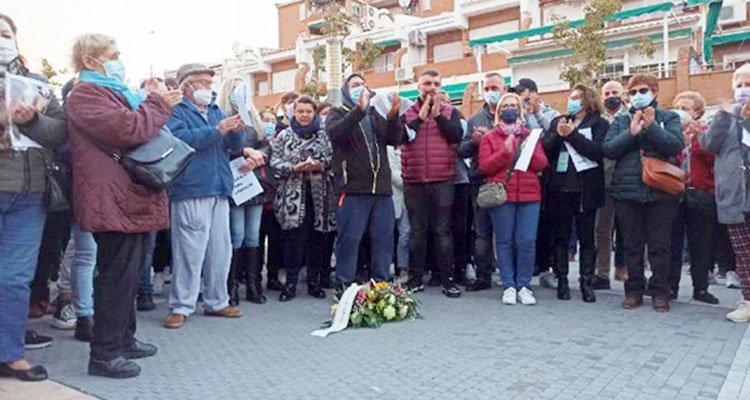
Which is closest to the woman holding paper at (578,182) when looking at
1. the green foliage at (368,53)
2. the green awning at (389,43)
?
the green foliage at (368,53)

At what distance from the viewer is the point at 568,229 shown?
6.30 m

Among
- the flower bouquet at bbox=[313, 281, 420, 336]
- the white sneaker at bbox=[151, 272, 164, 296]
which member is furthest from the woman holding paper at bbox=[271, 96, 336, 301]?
the white sneaker at bbox=[151, 272, 164, 296]

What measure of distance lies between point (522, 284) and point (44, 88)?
4.36m

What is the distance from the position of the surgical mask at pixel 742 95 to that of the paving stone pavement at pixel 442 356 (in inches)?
71.8

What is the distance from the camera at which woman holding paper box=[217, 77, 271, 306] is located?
583 cm

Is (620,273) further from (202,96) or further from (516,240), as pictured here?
(202,96)

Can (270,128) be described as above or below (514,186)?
above

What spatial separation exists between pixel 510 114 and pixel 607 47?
2365cm

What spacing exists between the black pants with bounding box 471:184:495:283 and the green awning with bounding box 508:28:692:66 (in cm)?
2157

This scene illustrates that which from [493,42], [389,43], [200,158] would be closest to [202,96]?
[200,158]

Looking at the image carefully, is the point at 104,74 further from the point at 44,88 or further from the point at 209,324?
the point at 209,324

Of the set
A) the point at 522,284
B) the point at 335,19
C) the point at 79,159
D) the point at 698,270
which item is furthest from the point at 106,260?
the point at 335,19

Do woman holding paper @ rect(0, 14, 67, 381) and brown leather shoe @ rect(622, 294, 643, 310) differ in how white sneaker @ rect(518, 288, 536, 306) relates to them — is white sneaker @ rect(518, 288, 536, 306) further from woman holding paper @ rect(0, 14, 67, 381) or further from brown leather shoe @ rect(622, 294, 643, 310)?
woman holding paper @ rect(0, 14, 67, 381)

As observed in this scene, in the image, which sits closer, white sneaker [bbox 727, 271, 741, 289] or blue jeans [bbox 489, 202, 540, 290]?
blue jeans [bbox 489, 202, 540, 290]
